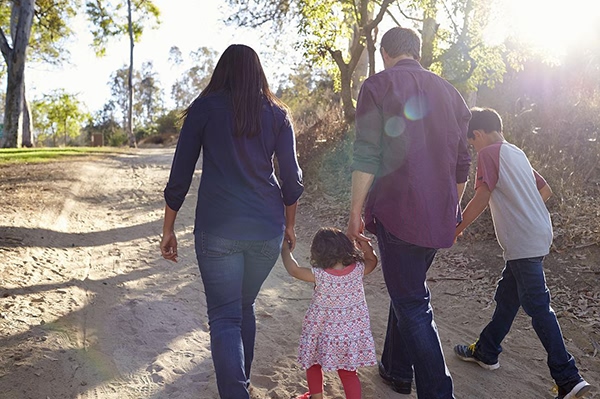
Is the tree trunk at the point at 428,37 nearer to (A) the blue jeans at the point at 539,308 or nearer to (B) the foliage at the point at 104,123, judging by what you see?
(A) the blue jeans at the point at 539,308

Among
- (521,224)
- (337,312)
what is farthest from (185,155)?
(521,224)

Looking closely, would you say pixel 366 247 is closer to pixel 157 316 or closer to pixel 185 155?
pixel 185 155

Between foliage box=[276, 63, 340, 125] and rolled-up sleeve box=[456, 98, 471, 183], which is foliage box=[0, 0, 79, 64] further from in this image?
rolled-up sleeve box=[456, 98, 471, 183]

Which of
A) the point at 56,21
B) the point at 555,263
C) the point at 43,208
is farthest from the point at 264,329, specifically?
the point at 56,21

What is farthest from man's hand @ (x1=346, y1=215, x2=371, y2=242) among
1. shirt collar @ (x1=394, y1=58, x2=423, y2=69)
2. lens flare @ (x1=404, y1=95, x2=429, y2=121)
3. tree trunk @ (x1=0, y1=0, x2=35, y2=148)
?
tree trunk @ (x1=0, y1=0, x2=35, y2=148)

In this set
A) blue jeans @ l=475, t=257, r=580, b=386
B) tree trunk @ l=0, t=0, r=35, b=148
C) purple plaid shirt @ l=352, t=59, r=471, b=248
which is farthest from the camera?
tree trunk @ l=0, t=0, r=35, b=148

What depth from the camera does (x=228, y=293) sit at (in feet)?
8.97

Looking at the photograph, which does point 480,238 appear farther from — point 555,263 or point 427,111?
point 427,111

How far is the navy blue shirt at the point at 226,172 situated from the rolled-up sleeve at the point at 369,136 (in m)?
0.46

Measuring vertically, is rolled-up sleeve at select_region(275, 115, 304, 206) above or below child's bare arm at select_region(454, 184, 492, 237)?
above

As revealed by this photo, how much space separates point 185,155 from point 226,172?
9.0 inches

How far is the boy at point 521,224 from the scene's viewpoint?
11.1 feet

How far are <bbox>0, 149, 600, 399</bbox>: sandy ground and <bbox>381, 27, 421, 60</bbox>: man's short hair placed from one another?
83.8 inches

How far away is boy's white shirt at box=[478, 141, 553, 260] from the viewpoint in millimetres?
3438
